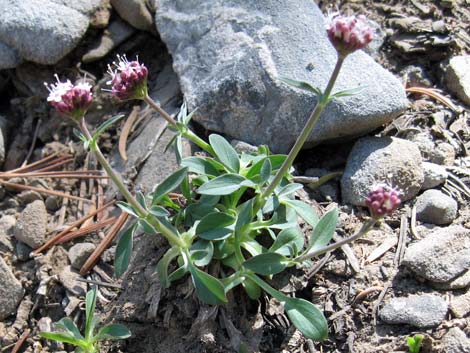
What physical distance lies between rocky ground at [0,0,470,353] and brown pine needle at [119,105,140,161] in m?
0.01

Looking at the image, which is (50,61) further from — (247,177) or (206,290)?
(206,290)

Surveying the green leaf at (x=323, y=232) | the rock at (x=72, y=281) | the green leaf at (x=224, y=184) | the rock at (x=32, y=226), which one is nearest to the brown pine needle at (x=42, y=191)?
the rock at (x=32, y=226)

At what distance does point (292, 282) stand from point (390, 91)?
156 centimetres

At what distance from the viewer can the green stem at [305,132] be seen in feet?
10.5

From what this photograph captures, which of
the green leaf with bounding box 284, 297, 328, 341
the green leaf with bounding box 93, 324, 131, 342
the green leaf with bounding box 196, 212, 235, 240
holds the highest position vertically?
the green leaf with bounding box 196, 212, 235, 240

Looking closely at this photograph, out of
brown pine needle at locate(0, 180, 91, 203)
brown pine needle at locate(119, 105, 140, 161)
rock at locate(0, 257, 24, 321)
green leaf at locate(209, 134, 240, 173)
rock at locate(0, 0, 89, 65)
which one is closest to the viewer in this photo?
green leaf at locate(209, 134, 240, 173)

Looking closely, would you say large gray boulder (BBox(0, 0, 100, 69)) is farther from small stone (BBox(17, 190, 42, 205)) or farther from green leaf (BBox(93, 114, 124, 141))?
green leaf (BBox(93, 114, 124, 141))

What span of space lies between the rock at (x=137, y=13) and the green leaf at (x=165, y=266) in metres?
2.52

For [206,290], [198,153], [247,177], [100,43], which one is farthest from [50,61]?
[206,290]

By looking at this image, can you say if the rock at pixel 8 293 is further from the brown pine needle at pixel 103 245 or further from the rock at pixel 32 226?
the brown pine needle at pixel 103 245

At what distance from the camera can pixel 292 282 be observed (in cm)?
385

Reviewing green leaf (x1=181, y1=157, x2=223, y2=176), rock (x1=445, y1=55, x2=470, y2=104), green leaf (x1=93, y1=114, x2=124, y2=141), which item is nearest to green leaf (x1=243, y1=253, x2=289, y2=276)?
green leaf (x1=181, y1=157, x2=223, y2=176)

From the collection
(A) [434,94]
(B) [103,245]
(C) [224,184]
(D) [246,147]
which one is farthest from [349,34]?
(B) [103,245]

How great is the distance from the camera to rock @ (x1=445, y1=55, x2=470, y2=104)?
483 cm
